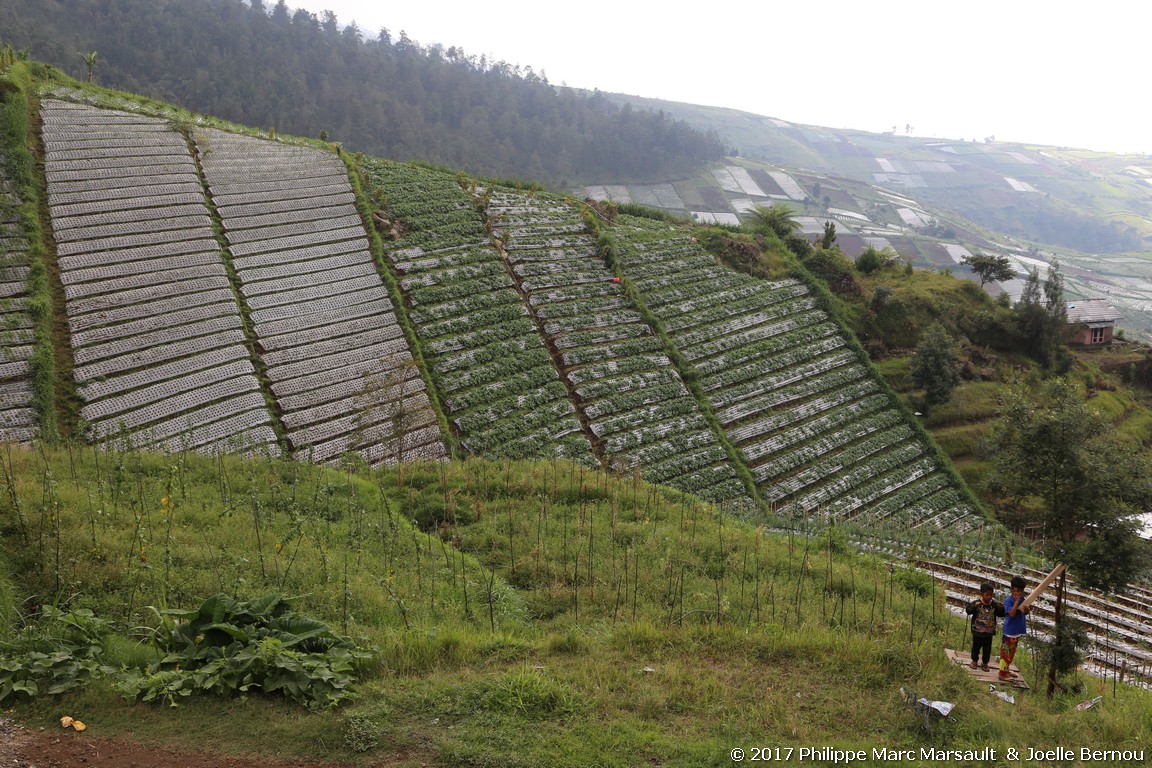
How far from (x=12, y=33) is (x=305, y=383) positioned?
199 feet

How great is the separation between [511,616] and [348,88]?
80.1 metres

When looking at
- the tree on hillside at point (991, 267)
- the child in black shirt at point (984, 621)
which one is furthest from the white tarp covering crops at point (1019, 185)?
the child in black shirt at point (984, 621)

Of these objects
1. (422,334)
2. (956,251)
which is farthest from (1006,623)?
(956,251)

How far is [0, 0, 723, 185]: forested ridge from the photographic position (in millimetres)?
67500

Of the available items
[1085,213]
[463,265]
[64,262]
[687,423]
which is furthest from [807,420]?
[1085,213]

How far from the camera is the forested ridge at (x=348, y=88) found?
67500mm

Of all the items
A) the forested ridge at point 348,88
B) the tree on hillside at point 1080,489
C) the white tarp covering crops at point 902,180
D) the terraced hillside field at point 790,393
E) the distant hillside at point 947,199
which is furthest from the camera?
the white tarp covering crops at point 902,180

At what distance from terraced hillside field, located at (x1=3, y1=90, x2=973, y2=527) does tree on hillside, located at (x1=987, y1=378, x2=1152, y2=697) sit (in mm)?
13271

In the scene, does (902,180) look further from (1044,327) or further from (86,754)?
(86,754)

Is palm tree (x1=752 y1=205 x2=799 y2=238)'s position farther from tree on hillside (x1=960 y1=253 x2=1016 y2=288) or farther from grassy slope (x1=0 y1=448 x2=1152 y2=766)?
grassy slope (x1=0 y1=448 x2=1152 y2=766)

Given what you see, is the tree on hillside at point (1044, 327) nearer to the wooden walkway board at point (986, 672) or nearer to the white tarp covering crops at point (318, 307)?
the white tarp covering crops at point (318, 307)

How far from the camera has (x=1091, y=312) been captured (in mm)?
38312

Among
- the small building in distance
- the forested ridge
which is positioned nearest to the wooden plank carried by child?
the small building in distance

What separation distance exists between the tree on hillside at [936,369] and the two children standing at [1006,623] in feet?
73.1
